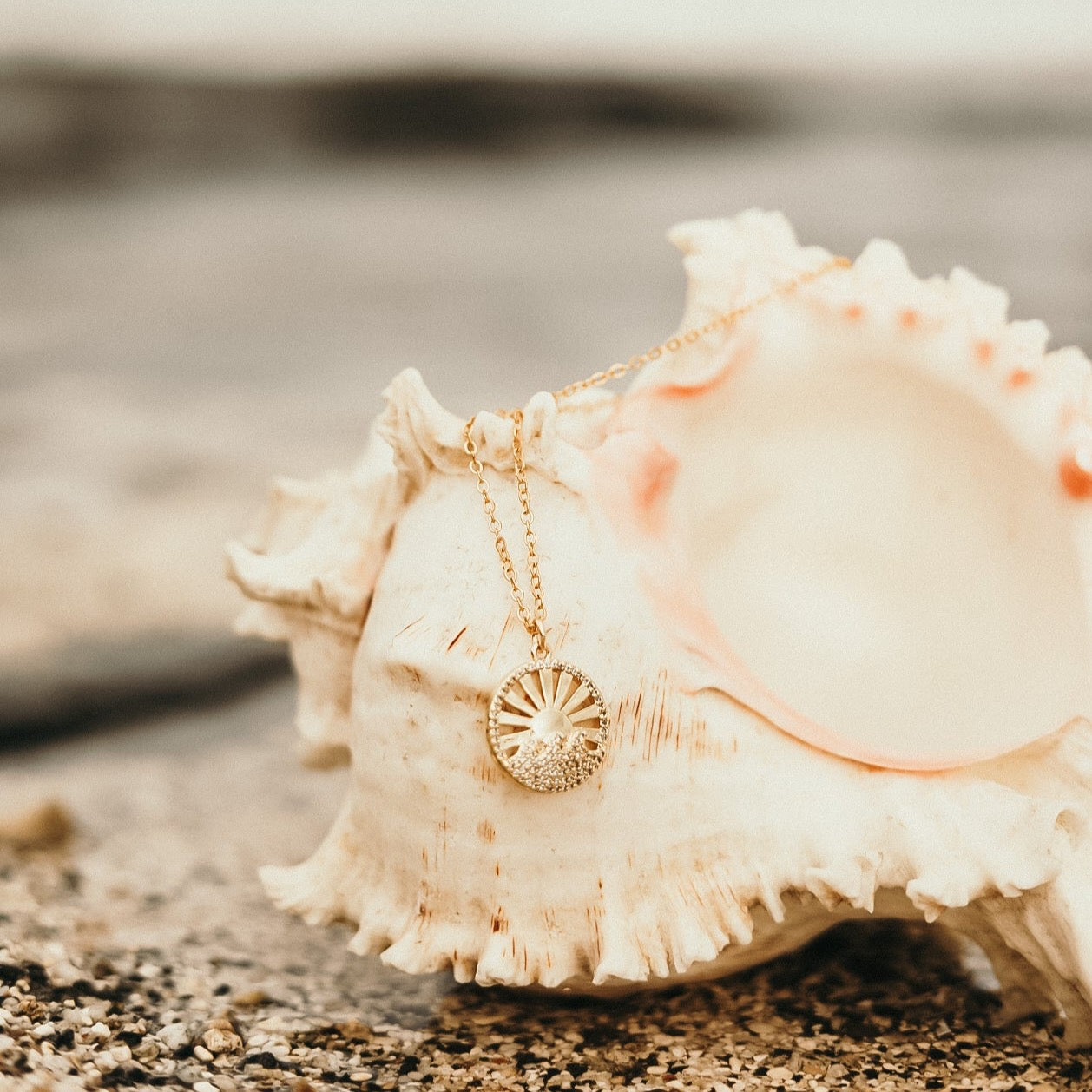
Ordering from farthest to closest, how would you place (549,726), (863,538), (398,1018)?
1. (863,538)
2. (398,1018)
3. (549,726)

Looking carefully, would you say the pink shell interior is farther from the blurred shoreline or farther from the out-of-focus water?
the blurred shoreline

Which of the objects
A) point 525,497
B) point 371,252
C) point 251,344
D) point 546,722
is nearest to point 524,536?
point 525,497

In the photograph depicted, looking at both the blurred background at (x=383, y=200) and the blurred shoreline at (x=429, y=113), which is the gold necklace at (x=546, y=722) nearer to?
the blurred background at (x=383, y=200)

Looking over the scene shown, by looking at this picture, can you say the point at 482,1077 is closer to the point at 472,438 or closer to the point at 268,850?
the point at 472,438

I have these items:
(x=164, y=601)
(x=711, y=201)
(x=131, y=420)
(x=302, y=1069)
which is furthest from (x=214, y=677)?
(x=711, y=201)

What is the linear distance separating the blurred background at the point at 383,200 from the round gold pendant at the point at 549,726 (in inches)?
53.4

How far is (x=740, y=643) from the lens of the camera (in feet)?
3.75

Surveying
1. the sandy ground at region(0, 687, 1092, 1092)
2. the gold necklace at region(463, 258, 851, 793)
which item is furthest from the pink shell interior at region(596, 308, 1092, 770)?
the sandy ground at region(0, 687, 1092, 1092)

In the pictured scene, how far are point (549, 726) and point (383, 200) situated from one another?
1.84m

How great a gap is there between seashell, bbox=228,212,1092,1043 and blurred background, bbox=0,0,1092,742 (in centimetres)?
111

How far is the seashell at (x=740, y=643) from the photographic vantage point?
3.09 ft

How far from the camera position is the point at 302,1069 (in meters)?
0.99

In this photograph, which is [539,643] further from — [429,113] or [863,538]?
[429,113]

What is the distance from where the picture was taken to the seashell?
0.94 m
